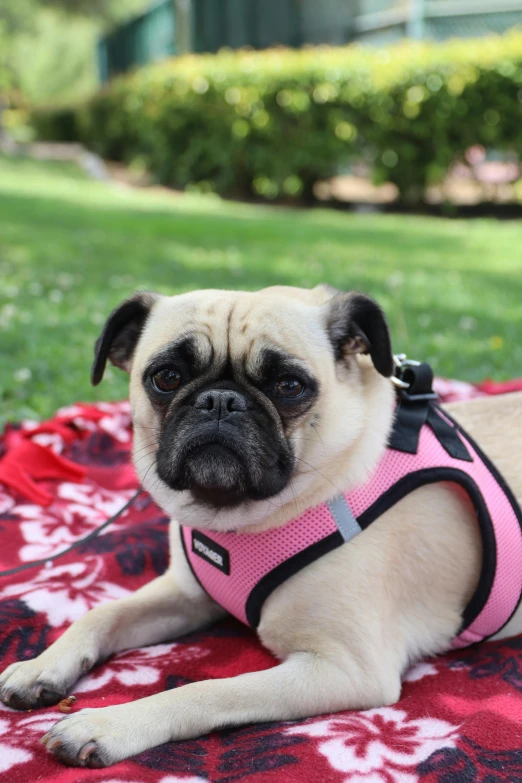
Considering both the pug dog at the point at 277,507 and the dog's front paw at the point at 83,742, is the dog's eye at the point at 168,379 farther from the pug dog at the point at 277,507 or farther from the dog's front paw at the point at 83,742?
the dog's front paw at the point at 83,742

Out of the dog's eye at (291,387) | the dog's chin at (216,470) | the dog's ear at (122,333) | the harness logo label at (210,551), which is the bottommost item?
the harness logo label at (210,551)

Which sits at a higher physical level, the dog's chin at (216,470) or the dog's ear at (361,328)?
the dog's ear at (361,328)

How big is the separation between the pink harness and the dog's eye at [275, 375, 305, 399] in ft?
1.14

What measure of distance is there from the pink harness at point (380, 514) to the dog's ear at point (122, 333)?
647 mm

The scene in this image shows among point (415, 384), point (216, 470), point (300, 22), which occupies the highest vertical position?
point (300, 22)

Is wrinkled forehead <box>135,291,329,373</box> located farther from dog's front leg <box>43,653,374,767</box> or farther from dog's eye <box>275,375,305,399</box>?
dog's front leg <box>43,653,374,767</box>

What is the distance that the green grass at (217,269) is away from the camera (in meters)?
5.38

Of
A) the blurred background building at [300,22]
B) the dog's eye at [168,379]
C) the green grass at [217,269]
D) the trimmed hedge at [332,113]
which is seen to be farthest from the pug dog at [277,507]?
the blurred background building at [300,22]

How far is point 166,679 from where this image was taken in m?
2.44

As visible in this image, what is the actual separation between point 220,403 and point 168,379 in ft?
0.85

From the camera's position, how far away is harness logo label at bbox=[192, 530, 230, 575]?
248cm

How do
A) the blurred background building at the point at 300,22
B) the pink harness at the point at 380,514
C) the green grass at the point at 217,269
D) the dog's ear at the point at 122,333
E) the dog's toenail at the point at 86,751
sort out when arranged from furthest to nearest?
the blurred background building at the point at 300,22, the green grass at the point at 217,269, the dog's ear at the point at 122,333, the pink harness at the point at 380,514, the dog's toenail at the point at 86,751

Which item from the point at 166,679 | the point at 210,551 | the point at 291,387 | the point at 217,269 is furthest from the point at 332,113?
the point at 166,679

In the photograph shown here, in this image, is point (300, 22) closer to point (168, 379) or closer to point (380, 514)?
point (168, 379)
